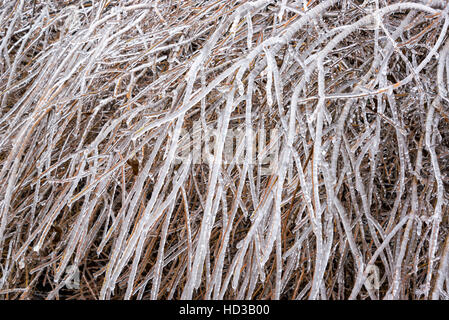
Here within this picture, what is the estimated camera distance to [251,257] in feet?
2.80

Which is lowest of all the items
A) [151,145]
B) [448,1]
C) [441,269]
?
[441,269]

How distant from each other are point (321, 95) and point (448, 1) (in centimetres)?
45

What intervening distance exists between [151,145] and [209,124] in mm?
178

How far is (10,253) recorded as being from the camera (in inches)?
45.3

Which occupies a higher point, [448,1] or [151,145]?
[448,1]
